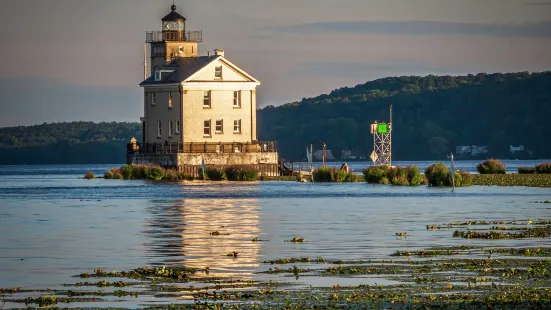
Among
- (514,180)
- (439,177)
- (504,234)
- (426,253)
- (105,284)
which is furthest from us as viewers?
(514,180)

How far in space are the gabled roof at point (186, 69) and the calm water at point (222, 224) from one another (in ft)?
89.8

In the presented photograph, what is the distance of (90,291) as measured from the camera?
25828 mm

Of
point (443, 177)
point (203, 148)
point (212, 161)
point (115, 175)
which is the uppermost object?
point (203, 148)

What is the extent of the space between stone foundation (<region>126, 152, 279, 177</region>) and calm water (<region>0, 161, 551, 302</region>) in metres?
22.7

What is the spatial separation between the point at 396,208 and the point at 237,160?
48160mm

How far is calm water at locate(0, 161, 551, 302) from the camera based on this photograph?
105 feet

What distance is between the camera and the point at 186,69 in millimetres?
104250

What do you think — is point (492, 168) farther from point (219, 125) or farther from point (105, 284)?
point (105, 284)

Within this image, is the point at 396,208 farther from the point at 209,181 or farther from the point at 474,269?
the point at 209,181

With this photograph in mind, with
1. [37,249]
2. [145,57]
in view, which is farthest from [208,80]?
[37,249]

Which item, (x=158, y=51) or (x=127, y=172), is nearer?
(x=127, y=172)

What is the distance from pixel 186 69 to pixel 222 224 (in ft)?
198

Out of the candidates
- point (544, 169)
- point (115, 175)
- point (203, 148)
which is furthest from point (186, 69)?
point (544, 169)

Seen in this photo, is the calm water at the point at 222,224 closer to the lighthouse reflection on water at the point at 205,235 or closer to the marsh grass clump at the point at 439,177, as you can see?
the lighthouse reflection on water at the point at 205,235
